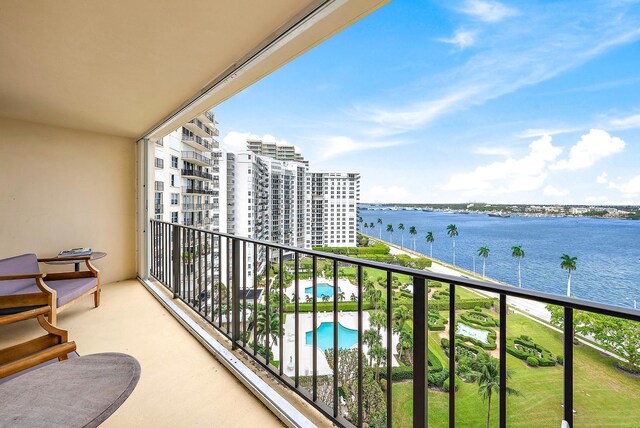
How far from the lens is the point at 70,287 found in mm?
2762

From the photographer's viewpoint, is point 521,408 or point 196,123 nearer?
point 521,408

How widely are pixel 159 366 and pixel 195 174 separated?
13.0m

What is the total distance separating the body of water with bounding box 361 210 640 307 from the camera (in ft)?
15.8

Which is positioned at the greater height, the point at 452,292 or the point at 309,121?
the point at 309,121

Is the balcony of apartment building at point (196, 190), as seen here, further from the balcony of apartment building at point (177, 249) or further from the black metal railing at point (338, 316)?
the black metal railing at point (338, 316)

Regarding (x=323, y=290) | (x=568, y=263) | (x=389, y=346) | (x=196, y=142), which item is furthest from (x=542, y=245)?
(x=196, y=142)

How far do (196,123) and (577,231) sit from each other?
14.8 meters

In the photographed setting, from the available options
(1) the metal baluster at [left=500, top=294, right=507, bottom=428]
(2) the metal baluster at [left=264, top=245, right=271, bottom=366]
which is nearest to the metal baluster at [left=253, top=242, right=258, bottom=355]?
(2) the metal baluster at [left=264, top=245, right=271, bottom=366]

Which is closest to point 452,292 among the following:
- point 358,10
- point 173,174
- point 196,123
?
point 358,10

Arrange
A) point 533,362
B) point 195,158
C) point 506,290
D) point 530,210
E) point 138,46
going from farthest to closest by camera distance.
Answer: point 195,158, point 530,210, point 138,46, point 533,362, point 506,290

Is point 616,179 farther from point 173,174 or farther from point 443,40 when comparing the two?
point 173,174

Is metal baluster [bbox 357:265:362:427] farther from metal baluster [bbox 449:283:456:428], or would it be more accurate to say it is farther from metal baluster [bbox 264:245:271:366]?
metal baluster [bbox 264:245:271:366]

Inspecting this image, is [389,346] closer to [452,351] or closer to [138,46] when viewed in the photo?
[452,351]

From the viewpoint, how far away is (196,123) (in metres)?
13.8
